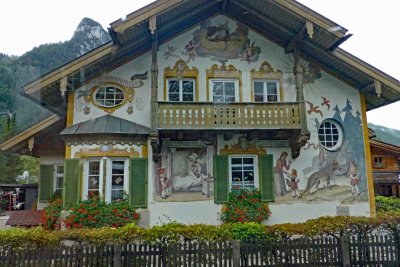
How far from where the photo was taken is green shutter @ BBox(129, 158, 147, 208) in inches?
530

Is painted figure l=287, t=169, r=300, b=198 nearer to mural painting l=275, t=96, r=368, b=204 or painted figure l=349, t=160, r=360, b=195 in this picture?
mural painting l=275, t=96, r=368, b=204

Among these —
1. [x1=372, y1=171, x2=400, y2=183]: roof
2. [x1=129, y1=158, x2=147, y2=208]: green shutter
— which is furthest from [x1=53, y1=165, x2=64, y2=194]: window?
[x1=372, y1=171, x2=400, y2=183]: roof

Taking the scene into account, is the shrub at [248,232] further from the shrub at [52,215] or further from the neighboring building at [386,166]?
the neighboring building at [386,166]

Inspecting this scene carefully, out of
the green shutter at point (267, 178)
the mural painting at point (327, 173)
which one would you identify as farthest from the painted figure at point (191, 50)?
the mural painting at point (327, 173)

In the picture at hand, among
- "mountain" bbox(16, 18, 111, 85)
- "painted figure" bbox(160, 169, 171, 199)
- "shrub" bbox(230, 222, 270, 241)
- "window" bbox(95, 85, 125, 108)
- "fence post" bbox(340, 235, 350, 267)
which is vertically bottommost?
"fence post" bbox(340, 235, 350, 267)

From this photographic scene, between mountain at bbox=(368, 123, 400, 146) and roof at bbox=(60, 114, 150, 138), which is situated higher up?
mountain at bbox=(368, 123, 400, 146)

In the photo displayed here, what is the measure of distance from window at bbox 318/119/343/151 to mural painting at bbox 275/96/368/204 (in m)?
0.12

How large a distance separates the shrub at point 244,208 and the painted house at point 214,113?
0.31m

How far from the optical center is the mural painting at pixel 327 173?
1445 centimetres

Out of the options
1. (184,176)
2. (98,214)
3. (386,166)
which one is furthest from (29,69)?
(98,214)

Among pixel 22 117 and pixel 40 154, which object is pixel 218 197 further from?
pixel 22 117

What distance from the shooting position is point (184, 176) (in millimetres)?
14062

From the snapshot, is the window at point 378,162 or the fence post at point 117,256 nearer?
the fence post at point 117,256

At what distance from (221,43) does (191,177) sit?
5.55 m
